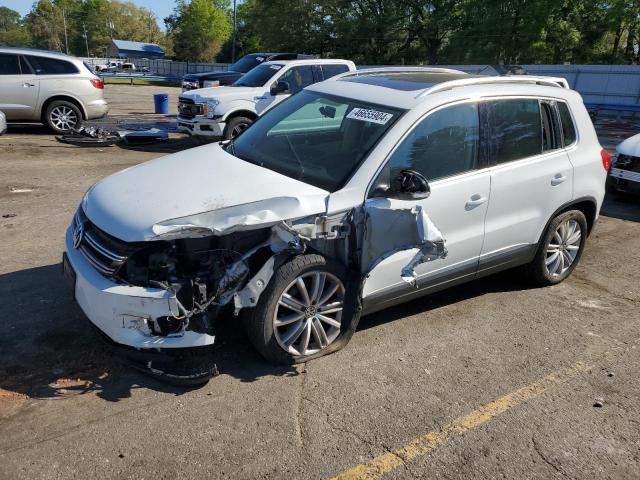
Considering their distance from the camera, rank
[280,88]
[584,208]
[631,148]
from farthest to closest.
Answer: [280,88], [631,148], [584,208]

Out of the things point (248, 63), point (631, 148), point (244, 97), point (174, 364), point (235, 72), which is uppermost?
point (248, 63)

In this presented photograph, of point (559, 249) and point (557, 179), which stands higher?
point (557, 179)

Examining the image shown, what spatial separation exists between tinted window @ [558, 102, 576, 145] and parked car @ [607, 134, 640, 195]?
386 cm

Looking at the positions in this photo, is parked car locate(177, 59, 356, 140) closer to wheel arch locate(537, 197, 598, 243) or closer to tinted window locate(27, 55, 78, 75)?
tinted window locate(27, 55, 78, 75)

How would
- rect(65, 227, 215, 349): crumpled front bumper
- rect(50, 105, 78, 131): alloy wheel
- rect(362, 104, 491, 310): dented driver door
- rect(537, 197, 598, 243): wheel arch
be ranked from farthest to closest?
rect(50, 105, 78, 131): alloy wheel < rect(537, 197, 598, 243): wheel arch < rect(362, 104, 491, 310): dented driver door < rect(65, 227, 215, 349): crumpled front bumper

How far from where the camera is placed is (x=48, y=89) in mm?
12023

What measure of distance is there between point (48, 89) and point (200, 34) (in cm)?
7311

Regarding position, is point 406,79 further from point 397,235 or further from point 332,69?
point 332,69

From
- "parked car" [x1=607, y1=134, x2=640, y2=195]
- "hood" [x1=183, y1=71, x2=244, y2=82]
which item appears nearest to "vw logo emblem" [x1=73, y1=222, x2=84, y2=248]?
"parked car" [x1=607, y1=134, x2=640, y2=195]

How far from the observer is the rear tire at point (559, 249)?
4.96 m

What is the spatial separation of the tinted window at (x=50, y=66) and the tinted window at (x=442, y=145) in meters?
10.7

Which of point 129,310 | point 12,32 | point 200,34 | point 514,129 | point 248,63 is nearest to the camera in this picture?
point 129,310

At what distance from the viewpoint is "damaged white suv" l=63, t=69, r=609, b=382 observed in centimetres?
325

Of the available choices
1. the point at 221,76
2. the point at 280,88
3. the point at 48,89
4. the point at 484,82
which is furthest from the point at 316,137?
the point at 221,76
